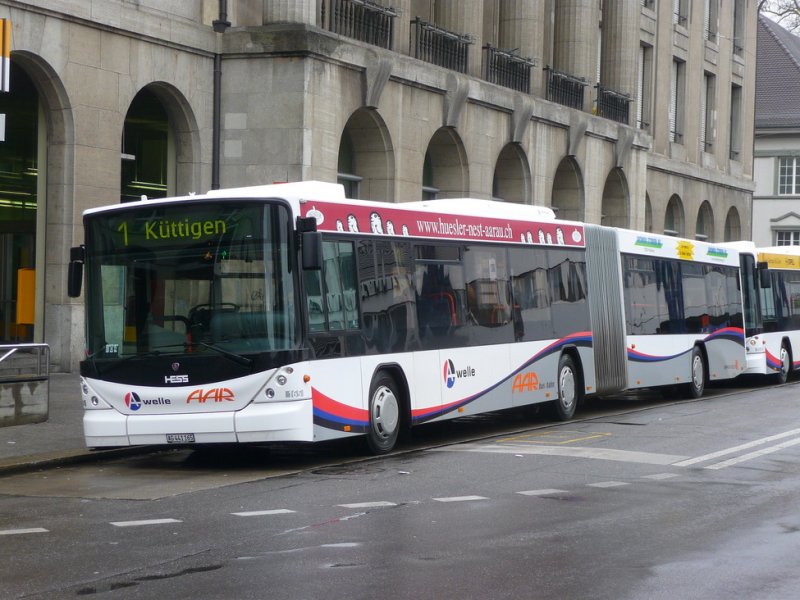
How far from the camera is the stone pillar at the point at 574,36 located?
3966 cm

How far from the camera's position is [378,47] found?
28984 mm

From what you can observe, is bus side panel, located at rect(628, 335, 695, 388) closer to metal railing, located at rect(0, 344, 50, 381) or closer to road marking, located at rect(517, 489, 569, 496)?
metal railing, located at rect(0, 344, 50, 381)

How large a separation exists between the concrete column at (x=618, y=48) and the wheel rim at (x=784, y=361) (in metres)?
13.9

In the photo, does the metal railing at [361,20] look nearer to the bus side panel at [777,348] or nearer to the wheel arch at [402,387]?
the bus side panel at [777,348]

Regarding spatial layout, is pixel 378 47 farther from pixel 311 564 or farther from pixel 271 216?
pixel 311 564

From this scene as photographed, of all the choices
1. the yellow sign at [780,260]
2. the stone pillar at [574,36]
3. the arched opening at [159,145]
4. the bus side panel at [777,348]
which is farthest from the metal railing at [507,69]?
the arched opening at [159,145]

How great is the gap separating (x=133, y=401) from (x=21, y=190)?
36.3 feet

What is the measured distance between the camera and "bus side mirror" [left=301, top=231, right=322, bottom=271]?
13.4 metres

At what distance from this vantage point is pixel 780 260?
31.2m

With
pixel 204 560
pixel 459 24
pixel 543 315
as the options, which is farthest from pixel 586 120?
pixel 204 560

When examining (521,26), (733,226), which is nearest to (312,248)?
(521,26)

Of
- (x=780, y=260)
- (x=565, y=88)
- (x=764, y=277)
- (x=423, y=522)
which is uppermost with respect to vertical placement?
(x=565, y=88)

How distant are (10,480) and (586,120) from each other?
2778 centimetres

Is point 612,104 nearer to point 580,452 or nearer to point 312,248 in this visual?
point 580,452
